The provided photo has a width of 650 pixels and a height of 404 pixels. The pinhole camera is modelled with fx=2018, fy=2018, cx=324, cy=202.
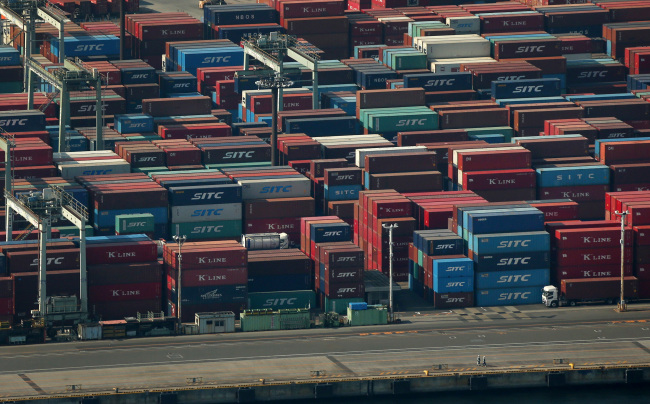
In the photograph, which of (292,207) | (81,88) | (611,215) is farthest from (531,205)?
(81,88)

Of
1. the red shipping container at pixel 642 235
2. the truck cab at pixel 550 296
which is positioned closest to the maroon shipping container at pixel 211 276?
the truck cab at pixel 550 296

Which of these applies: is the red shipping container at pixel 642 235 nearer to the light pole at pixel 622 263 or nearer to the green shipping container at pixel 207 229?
the light pole at pixel 622 263

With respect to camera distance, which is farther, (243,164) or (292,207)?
(243,164)

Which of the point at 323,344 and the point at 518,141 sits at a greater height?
the point at 518,141

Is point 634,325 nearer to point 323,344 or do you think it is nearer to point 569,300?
point 569,300

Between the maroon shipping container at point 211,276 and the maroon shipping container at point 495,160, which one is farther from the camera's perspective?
the maroon shipping container at point 495,160
